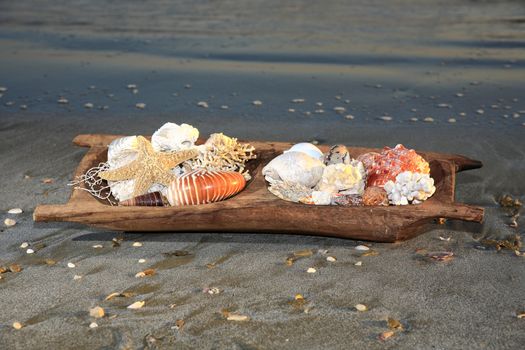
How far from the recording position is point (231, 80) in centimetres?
768

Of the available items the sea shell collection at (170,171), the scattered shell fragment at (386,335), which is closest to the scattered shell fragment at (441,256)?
the scattered shell fragment at (386,335)

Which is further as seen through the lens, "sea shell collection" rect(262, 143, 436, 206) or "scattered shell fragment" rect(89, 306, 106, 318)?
"sea shell collection" rect(262, 143, 436, 206)

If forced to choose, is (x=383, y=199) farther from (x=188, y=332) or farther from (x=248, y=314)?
(x=188, y=332)

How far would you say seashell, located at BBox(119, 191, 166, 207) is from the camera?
3943 millimetres

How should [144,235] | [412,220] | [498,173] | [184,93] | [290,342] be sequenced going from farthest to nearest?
[184,93] → [498,173] → [144,235] → [412,220] → [290,342]

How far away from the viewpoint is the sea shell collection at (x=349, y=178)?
385 cm

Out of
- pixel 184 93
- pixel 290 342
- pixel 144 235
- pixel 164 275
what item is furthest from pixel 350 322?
pixel 184 93

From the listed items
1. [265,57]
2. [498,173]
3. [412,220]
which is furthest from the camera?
[265,57]

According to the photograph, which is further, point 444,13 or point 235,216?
point 444,13

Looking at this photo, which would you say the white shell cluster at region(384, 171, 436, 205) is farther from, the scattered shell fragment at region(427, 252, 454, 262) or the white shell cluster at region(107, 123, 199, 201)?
the white shell cluster at region(107, 123, 199, 201)

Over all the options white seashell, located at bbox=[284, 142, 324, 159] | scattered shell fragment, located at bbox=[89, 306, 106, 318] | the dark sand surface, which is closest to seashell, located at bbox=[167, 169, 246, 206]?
the dark sand surface

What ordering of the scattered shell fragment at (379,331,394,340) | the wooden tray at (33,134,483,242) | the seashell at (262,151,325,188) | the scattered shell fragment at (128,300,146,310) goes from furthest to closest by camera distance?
the seashell at (262,151,325,188)
the wooden tray at (33,134,483,242)
the scattered shell fragment at (128,300,146,310)
the scattered shell fragment at (379,331,394,340)

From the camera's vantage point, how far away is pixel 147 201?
13.0 feet

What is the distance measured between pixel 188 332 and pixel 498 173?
3.01 metres
